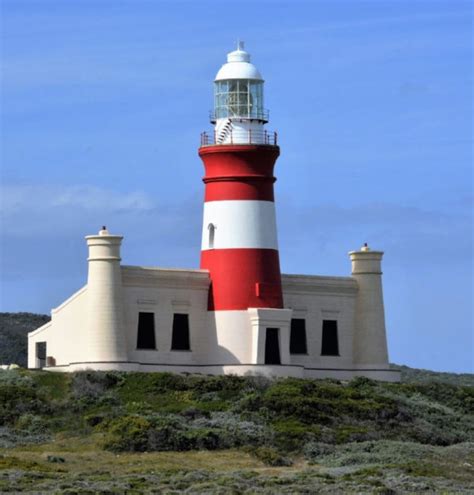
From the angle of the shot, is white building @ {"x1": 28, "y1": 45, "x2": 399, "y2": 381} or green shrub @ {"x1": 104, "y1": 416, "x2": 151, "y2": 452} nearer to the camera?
green shrub @ {"x1": 104, "y1": 416, "x2": 151, "y2": 452}

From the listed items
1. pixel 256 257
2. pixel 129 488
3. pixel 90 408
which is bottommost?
pixel 129 488

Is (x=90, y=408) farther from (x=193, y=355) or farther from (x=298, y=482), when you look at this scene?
(x=298, y=482)

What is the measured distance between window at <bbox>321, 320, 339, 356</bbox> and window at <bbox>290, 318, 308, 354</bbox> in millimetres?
854

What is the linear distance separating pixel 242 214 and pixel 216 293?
256 cm

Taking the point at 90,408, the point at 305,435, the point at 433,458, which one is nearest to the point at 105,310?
the point at 90,408

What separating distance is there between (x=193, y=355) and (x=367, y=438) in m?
7.21

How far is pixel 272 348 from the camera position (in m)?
56.4

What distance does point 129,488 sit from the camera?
4244 centimetres

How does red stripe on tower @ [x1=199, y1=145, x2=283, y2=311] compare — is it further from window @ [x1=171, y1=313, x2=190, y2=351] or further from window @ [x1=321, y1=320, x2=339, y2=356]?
window @ [x1=321, y1=320, x2=339, y2=356]

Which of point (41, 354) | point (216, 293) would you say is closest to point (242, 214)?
point (216, 293)

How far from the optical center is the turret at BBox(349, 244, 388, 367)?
60.1 metres

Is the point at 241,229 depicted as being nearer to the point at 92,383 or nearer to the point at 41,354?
the point at 92,383

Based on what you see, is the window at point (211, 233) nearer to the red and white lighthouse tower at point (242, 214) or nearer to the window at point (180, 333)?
the red and white lighthouse tower at point (242, 214)

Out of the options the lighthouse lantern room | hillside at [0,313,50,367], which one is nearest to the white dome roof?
the lighthouse lantern room
